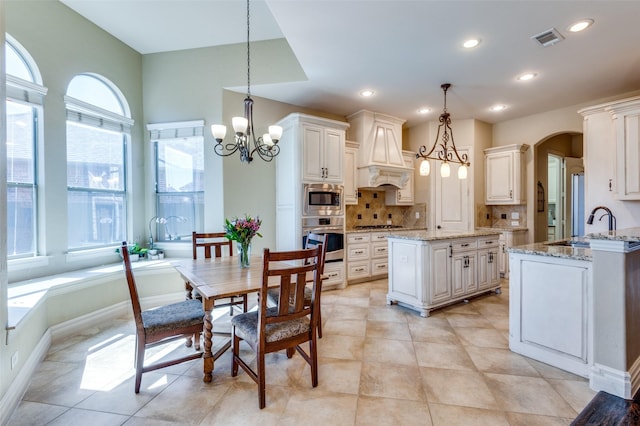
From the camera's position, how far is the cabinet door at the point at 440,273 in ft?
10.9

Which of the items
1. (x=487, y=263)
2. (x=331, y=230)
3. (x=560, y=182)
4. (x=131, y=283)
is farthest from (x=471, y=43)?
(x=560, y=182)

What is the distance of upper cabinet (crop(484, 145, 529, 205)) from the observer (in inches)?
202

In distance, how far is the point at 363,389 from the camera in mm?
1986

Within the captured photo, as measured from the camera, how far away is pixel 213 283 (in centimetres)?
209

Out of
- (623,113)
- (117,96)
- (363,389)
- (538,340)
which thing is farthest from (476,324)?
(117,96)

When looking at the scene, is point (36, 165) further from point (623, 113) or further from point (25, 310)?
point (623, 113)

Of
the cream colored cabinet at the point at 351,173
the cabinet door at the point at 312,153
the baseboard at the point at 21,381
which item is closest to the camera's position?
the baseboard at the point at 21,381

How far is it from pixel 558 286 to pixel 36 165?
499 centimetres

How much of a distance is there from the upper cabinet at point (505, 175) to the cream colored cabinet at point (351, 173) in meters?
2.64

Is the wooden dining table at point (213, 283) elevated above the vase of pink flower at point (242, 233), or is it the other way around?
the vase of pink flower at point (242, 233)

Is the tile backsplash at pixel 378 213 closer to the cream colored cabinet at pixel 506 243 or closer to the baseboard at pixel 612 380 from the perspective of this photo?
the cream colored cabinet at pixel 506 243

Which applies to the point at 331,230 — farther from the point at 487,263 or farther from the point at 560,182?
the point at 560,182

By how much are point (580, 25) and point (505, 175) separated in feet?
9.77

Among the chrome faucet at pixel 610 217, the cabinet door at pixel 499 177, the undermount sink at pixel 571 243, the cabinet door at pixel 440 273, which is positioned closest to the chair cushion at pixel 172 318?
the cabinet door at pixel 440 273
